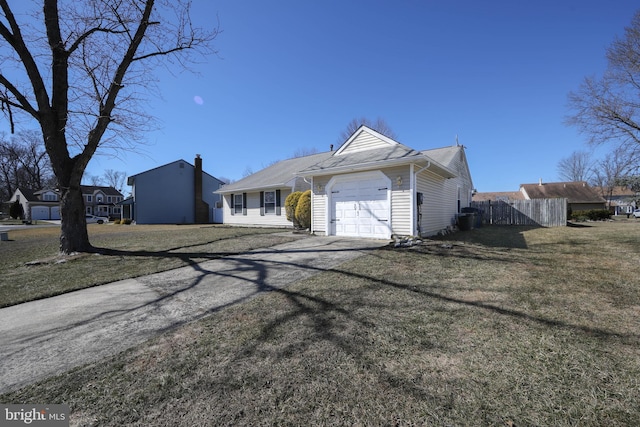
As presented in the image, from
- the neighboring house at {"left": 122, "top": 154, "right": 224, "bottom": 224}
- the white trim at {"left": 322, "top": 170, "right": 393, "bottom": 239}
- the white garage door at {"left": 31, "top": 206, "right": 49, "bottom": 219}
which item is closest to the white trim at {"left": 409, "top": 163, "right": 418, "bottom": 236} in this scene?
the white trim at {"left": 322, "top": 170, "right": 393, "bottom": 239}

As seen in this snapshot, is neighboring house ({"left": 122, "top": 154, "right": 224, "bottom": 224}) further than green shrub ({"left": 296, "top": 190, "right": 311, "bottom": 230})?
Yes

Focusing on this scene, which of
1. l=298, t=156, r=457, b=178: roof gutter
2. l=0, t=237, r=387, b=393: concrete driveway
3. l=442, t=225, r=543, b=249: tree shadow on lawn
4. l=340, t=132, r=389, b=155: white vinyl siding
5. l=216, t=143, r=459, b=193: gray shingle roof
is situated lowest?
l=0, t=237, r=387, b=393: concrete driveway

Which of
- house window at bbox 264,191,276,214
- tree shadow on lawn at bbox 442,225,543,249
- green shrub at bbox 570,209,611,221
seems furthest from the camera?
green shrub at bbox 570,209,611,221

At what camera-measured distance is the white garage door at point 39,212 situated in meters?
41.5

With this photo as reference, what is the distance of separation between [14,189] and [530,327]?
234ft

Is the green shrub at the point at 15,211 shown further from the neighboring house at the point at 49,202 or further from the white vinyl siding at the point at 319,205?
the white vinyl siding at the point at 319,205

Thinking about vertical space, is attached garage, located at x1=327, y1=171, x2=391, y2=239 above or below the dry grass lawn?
above

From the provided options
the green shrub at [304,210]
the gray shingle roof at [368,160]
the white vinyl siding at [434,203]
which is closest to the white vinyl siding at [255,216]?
the gray shingle roof at [368,160]

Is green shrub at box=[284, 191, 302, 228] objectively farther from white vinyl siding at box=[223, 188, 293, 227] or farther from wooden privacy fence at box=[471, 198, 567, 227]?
wooden privacy fence at box=[471, 198, 567, 227]

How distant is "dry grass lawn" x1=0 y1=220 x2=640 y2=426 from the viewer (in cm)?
186

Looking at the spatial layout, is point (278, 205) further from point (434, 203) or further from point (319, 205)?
point (434, 203)

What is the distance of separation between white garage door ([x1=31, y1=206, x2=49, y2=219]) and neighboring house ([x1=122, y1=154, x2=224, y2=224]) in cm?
2646

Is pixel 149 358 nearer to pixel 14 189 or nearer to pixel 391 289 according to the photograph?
pixel 391 289

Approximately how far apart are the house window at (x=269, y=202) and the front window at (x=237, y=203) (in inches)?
113
